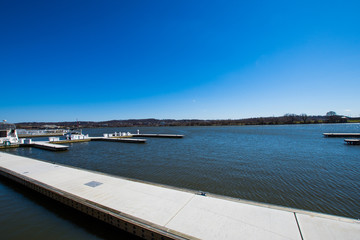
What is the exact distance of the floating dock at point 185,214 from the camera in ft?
9.70

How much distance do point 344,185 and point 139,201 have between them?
826 centimetres

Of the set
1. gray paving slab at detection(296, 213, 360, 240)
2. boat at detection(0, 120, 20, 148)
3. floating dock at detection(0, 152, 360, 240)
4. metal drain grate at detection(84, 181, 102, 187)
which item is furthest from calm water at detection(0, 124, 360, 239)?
boat at detection(0, 120, 20, 148)

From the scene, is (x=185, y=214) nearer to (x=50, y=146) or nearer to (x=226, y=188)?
(x=226, y=188)

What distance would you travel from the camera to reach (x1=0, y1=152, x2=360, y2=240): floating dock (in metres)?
2.96

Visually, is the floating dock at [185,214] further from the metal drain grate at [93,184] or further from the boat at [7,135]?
the boat at [7,135]

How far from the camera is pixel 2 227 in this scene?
4.04 meters

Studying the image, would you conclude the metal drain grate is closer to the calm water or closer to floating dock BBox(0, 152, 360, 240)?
floating dock BBox(0, 152, 360, 240)

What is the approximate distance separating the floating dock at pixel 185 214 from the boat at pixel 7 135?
18166 millimetres

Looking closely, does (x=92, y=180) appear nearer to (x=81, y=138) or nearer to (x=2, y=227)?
(x=2, y=227)

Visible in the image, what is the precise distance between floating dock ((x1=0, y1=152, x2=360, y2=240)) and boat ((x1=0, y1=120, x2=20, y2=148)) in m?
18.2

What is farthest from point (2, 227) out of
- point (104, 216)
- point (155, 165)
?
point (155, 165)

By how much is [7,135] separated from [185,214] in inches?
1011

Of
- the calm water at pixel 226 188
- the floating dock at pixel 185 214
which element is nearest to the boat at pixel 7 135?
the calm water at pixel 226 188

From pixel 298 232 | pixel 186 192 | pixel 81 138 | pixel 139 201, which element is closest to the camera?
pixel 298 232
